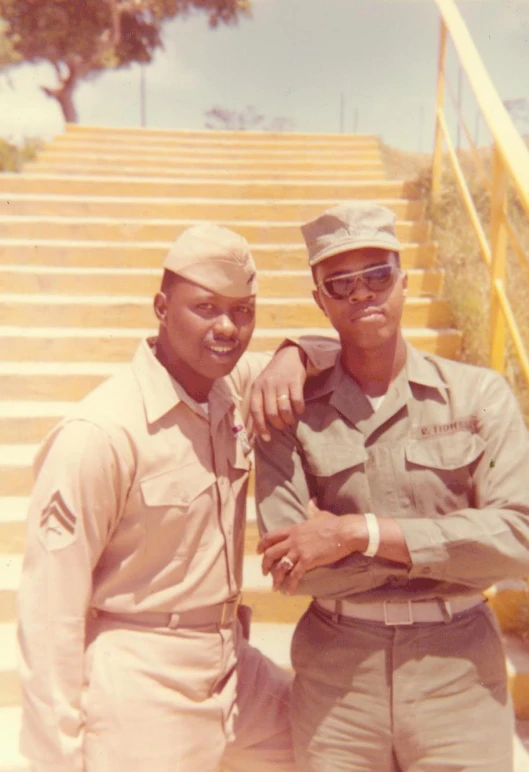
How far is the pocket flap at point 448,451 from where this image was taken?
1661mm

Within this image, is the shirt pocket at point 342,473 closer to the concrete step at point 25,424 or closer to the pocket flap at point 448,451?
the pocket flap at point 448,451

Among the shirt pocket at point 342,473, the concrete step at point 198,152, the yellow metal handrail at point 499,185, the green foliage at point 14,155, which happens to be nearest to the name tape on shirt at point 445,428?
the shirt pocket at point 342,473

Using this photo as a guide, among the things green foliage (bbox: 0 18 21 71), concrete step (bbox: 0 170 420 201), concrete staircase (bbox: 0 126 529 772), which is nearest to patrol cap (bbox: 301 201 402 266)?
concrete staircase (bbox: 0 126 529 772)

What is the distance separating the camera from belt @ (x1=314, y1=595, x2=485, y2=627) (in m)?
1.62

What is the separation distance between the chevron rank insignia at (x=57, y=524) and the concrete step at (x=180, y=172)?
4.43m

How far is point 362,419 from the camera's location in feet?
5.74

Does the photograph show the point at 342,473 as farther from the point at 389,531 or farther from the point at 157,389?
the point at 157,389

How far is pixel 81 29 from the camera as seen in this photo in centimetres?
1402

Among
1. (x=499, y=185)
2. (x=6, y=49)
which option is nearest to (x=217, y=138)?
(x=499, y=185)

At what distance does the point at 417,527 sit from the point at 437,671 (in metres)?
0.33

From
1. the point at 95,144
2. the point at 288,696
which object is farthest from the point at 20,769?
the point at 95,144

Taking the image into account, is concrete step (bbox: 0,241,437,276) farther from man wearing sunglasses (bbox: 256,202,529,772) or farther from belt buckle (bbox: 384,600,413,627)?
belt buckle (bbox: 384,600,413,627)

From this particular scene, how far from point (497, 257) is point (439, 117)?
6.88ft

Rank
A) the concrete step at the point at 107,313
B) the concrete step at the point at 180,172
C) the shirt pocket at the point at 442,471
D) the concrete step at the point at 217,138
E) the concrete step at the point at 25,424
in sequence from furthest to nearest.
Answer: the concrete step at the point at 217,138, the concrete step at the point at 180,172, the concrete step at the point at 107,313, the concrete step at the point at 25,424, the shirt pocket at the point at 442,471
